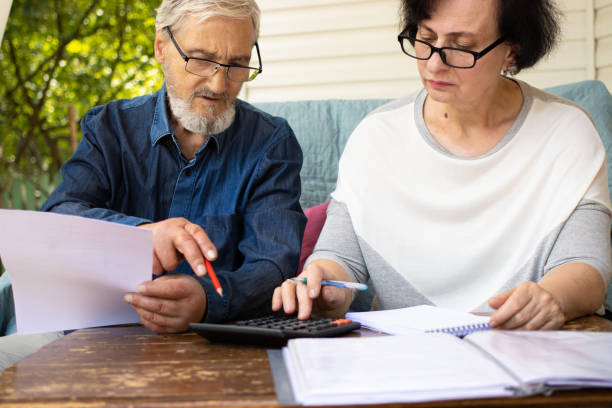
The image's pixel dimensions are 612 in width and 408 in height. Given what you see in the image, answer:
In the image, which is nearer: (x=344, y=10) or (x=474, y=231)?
(x=474, y=231)

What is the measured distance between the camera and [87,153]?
1.75 meters

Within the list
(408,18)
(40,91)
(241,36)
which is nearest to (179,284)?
(241,36)

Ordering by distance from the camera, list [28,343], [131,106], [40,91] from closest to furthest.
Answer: [28,343], [131,106], [40,91]

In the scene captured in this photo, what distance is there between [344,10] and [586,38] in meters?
1.18

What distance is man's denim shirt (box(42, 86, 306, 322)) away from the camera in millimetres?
1718

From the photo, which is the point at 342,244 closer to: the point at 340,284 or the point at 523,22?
the point at 340,284

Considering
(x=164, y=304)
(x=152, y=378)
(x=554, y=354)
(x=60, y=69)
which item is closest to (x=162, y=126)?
(x=164, y=304)

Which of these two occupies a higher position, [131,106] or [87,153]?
[131,106]

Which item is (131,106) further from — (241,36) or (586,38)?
(586,38)

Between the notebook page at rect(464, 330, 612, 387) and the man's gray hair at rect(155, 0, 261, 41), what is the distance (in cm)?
112

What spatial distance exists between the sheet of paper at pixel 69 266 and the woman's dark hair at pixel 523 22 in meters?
0.99

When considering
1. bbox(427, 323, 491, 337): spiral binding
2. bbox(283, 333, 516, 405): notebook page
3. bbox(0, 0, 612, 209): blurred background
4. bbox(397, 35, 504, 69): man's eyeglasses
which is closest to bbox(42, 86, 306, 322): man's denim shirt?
bbox(397, 35, 504, 69): man's eyeglasses

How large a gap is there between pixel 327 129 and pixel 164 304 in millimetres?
1543

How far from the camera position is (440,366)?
0.82 meters
